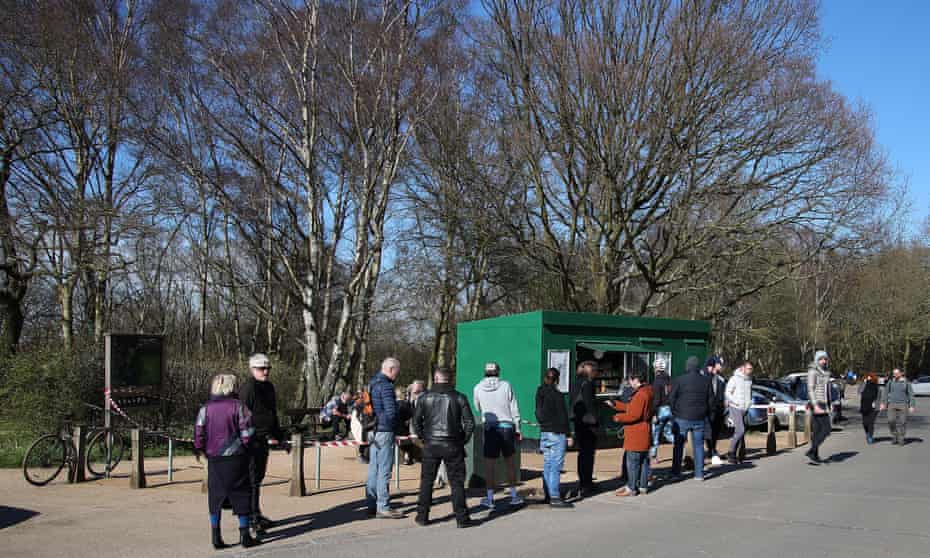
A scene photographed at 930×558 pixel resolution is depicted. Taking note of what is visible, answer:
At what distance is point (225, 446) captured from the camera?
7184 mm

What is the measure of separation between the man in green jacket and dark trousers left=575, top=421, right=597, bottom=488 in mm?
10406

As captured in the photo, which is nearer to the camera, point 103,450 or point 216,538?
point 216,538

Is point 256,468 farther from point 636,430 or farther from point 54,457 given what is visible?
point 54,457

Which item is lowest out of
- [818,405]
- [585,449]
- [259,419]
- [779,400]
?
[779,400]

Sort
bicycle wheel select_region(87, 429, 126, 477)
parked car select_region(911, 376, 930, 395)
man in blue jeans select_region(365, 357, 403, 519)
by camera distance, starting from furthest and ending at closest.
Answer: parked car select_region(911, 376, 930, 395) → bicycle wheel select_region(87, 429, 126, 477) → man in blue jeans select_region(365, 357, 403, 519)

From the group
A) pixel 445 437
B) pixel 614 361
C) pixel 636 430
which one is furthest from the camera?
pixel 614 361

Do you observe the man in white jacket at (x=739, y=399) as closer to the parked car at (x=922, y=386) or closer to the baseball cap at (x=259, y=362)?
the baseball cap at (x=259, y=362)

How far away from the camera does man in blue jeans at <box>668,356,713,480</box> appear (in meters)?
11.7

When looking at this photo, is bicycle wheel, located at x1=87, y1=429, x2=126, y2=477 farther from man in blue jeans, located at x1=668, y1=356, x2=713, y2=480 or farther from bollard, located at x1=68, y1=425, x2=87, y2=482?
man in blue jeans, located at x1=668, y1=356, x2=713, y2=480

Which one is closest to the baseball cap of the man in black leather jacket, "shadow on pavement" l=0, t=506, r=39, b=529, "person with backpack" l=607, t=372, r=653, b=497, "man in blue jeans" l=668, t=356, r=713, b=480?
the man in black leather jacket

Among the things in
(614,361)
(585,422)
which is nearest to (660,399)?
(614,361)

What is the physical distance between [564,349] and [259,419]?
337 inches

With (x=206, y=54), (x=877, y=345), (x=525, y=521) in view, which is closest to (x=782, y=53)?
(x=206, y=54)

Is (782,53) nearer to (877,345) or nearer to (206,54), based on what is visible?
(206,54)
